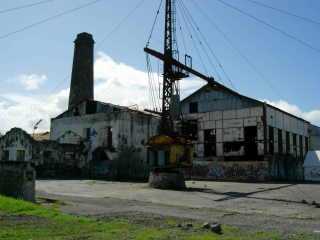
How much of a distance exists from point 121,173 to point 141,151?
10.7ft

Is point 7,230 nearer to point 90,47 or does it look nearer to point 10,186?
point 10,186

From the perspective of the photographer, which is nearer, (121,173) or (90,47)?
(121,173)

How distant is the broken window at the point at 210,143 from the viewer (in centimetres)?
3631

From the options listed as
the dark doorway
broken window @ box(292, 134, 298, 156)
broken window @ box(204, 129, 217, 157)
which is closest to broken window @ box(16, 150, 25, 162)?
broken window @ box(204, 129, 217, 157)

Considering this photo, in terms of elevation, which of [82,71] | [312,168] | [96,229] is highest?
[82,71]

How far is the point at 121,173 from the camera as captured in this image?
36.5 meters

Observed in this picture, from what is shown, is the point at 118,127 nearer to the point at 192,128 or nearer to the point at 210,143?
the point at 192,128

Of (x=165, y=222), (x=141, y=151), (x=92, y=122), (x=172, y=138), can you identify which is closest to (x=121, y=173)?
(x=141, y=151)

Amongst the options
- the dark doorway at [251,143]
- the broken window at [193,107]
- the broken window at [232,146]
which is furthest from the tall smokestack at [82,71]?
the dark doorway at [251,143]

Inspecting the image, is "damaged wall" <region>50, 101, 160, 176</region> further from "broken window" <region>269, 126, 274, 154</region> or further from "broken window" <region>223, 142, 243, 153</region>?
"broken window" <region>269, 126, 274, 154</region>

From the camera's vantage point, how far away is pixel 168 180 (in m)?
22.0

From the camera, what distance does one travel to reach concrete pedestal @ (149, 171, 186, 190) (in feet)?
72.1

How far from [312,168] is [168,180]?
2067 centimetres

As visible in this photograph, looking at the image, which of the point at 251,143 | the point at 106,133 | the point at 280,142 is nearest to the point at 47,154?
the point at 106,133
